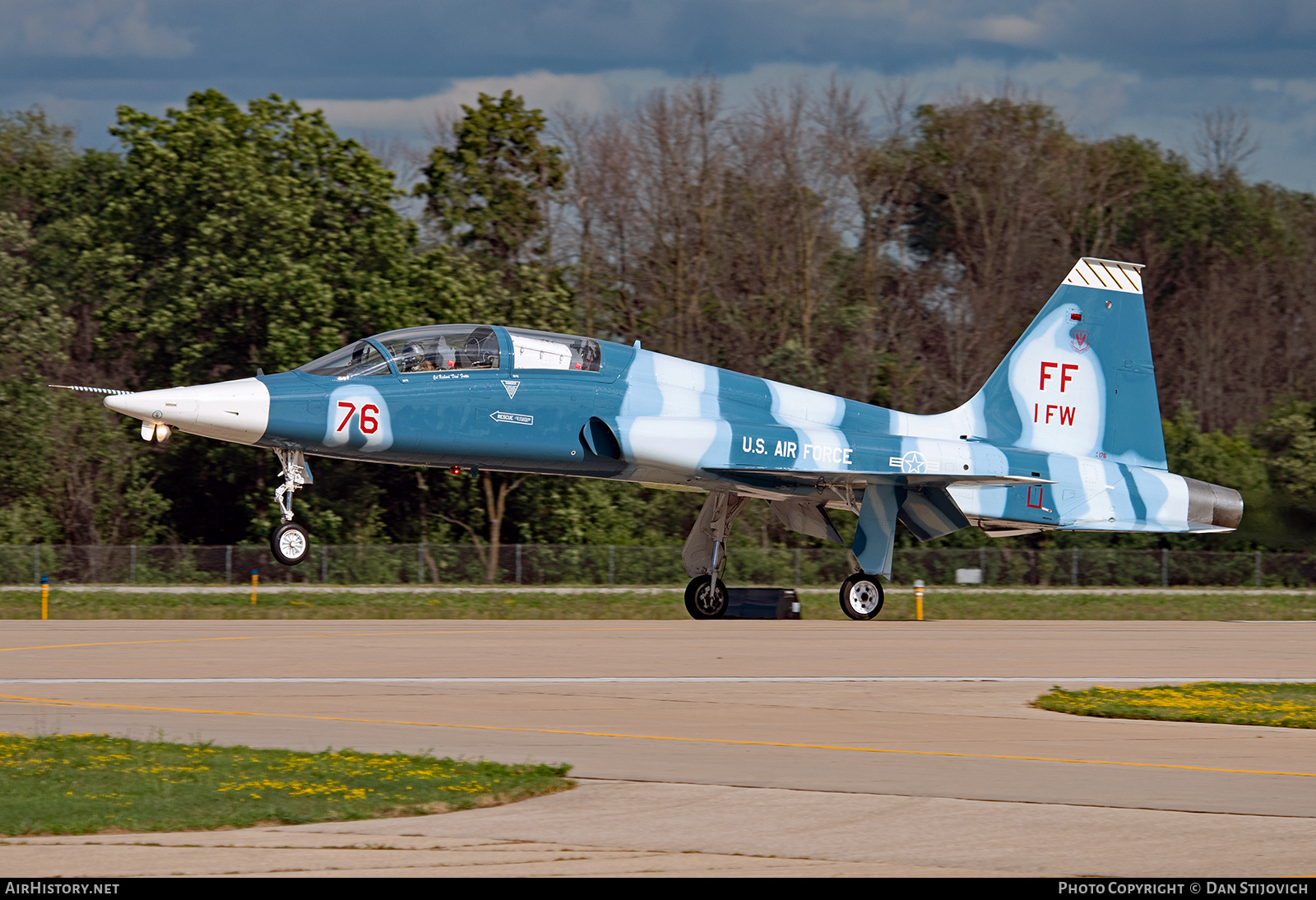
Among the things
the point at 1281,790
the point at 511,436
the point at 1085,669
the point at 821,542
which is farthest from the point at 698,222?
the point at 1281,790

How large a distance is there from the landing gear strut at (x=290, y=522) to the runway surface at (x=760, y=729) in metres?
1.11

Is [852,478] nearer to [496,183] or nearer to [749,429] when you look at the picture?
[749,429]

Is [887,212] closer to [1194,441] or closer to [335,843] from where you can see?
[1194,441]

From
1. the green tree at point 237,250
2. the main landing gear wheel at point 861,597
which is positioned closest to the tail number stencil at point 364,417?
the main landing gear wheel at point 861,597

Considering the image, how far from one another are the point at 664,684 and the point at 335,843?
690 cm

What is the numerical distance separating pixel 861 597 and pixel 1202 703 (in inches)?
402

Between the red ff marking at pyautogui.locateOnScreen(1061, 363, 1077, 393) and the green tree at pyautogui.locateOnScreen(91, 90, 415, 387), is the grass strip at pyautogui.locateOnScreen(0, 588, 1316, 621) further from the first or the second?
the green tree at pyautogui.locateOnScreen(91, 90, 415, 387)

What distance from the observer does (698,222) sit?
50.1 meters

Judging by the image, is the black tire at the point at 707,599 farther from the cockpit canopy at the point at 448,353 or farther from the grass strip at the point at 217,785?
the grass strip at the point at 217,785

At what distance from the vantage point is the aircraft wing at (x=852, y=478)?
71.6ft

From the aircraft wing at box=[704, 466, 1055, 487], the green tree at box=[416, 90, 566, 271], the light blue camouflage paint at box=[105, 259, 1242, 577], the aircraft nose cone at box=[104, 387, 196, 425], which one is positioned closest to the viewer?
the aircraft nose cone at box=[104, 387, 196, 425]

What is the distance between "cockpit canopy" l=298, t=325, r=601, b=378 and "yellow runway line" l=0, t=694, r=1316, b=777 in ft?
26.1

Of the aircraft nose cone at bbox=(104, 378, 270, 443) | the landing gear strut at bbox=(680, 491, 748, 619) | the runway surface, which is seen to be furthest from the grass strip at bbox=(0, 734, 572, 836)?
the landing gear strut at bbox=(680, 491, 748, 619)

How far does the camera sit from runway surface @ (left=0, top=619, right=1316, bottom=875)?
289 inches
